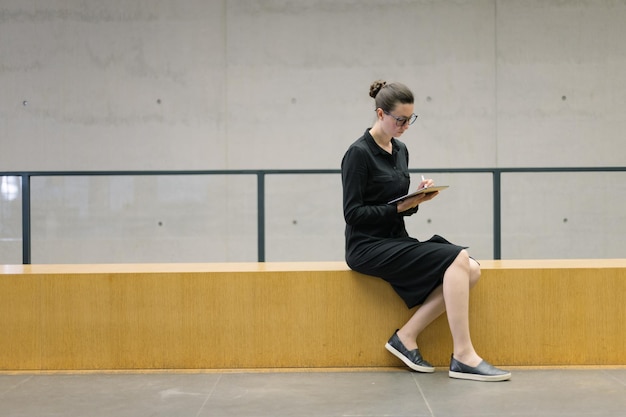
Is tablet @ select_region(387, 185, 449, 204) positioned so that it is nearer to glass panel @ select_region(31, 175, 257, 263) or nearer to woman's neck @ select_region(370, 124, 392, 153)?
woman's neck @ select_region(370, 124, 392, 153)

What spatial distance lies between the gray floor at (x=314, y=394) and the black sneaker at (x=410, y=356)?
0.14 ft

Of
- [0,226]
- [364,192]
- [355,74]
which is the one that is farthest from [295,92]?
[364,192]

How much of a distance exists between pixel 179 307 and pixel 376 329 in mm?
811

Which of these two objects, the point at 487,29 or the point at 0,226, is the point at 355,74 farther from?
the point at 0,226

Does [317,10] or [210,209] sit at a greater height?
[317,10]

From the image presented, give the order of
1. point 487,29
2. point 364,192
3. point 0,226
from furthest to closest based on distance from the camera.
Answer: point 487,29 < point 0,226 < point 364,192

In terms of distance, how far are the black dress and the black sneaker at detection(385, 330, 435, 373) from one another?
0.17 meters

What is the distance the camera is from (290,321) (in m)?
3.03

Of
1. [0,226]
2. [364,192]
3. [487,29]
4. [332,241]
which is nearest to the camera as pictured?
[364,192]

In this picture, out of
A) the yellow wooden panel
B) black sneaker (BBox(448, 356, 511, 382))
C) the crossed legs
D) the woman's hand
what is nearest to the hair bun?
the woman's hand

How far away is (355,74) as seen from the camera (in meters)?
6.55

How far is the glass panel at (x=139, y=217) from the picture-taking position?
172 inches

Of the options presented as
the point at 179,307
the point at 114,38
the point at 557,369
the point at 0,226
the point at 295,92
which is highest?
the point at 114,38

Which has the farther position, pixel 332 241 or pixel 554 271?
pixel 332 241
